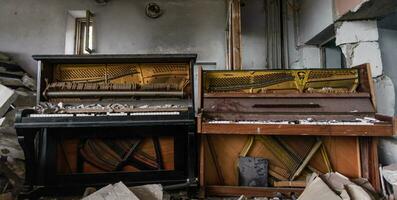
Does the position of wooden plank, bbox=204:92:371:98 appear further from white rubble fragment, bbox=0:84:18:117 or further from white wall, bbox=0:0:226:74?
white wall, bbox=0:0:226:74

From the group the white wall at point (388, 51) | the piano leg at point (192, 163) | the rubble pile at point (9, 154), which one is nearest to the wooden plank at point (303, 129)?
the piano leg at point (192, 163)

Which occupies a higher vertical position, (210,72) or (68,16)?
(68,16)

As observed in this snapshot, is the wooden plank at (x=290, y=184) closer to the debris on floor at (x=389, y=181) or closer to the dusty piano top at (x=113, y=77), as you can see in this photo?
the debris on floor at (x=389, y=181)

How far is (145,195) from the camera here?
1.92 m

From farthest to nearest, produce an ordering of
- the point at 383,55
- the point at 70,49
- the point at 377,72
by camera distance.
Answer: the point at 70,49 < the point at 383,55 < the point at 377,72

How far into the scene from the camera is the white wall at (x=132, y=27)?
4.40 m

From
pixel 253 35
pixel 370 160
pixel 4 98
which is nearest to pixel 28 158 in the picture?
pixel 4 98

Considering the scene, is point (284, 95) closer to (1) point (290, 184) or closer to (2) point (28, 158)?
(1) point (290, 184)

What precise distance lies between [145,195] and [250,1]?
3767mm

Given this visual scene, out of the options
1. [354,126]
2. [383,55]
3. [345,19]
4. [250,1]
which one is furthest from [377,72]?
[250,1]

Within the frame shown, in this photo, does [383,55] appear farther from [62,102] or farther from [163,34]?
[62,102]

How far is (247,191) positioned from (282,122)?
0.67 metres

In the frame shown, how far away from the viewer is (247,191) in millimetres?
2213

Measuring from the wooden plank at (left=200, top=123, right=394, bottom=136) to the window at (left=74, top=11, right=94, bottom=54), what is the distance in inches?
126
